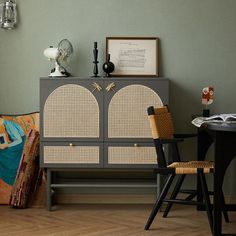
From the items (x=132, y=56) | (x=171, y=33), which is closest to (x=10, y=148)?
(x=132, y=56)

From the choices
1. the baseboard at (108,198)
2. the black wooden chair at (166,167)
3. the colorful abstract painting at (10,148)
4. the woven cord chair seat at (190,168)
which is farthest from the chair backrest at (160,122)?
the colorful abstract painting at (10,148)

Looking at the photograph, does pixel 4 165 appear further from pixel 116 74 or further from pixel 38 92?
pixel 116 74

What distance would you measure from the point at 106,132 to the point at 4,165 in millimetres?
1059

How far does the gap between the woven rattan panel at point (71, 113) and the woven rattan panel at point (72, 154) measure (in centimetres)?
11

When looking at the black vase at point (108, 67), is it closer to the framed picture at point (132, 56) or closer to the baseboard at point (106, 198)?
the framed picture at point (132, 56)

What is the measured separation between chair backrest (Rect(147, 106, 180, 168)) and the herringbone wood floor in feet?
1.77

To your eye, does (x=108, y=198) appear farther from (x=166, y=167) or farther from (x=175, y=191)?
(x=166, y=167)

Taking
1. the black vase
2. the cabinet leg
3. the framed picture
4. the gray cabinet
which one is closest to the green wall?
the framed picture

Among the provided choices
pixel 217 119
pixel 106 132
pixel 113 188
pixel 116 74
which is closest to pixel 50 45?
pixel 116 74

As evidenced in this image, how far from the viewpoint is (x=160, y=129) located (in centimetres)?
423

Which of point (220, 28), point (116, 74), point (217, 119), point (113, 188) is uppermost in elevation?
point (220, 28)

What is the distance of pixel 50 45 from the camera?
17.0ft

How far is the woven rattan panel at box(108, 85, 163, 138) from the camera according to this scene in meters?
4.79

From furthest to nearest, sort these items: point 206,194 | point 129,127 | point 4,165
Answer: point 4,165 < point 129,127 < point 206,194
